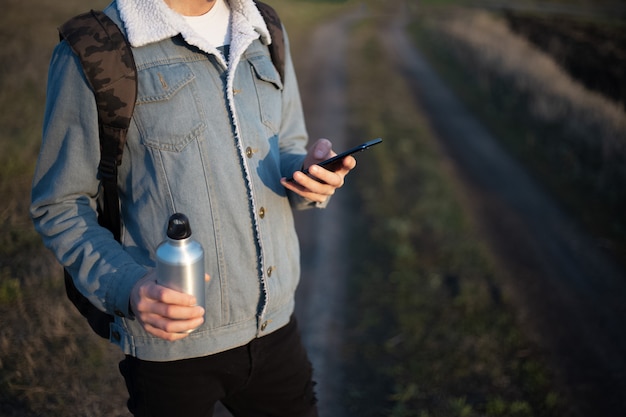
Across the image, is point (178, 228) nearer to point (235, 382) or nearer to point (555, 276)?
point (235, 382)

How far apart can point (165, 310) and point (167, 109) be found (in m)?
0.64

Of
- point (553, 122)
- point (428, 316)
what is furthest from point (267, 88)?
point (553, 122)

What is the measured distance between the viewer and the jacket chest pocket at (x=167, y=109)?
1.51 metres

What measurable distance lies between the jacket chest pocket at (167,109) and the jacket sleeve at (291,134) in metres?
0.43

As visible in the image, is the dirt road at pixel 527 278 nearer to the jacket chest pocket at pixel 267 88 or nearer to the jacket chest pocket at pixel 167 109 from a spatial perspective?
the jacket chest pocket at pixel 267 88

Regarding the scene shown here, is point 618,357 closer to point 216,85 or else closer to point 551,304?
point 551,304

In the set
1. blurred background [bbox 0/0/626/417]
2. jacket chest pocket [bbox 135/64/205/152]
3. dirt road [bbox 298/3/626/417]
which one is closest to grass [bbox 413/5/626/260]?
blurred background [bbox 0/0/626/417]

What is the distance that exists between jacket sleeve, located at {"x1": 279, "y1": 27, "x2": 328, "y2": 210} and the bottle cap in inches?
27.6

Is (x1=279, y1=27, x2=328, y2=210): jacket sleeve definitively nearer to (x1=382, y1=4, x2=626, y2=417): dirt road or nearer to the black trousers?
the black trousers

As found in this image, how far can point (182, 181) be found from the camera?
155cm

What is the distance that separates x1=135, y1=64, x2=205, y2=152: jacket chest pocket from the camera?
1506 millimetres

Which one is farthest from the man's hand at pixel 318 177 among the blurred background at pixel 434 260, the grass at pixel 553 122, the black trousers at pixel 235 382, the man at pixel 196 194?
the grass at pixel 553 122

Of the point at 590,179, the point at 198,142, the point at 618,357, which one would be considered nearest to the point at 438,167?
the point at 590,179

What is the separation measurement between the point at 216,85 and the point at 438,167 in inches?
299
